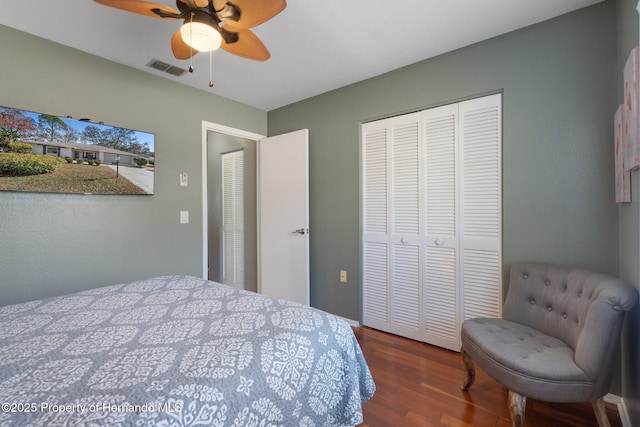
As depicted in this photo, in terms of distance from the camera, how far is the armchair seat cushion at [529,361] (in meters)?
1.32

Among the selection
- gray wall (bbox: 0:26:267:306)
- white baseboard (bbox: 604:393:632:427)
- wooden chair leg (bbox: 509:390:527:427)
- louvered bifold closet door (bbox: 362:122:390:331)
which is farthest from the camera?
louvered bifold closet door (bbox: 362:122:390:331)

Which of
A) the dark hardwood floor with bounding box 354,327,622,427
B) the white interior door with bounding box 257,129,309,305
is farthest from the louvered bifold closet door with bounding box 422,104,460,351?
the white interior door with bounding box 257,129,309,305

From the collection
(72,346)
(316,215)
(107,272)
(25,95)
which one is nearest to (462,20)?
(316,215)

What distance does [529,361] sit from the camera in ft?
4.58

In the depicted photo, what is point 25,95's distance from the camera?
199 cm

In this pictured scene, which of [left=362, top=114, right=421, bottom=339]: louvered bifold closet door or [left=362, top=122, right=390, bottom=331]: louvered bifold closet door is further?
[left=362, top=122, right=390, bottom=331]: louvered bifold closet door

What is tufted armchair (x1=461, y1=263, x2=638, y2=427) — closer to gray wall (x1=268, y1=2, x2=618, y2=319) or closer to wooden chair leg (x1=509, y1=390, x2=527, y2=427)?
wooden chair leg (x1=509, y1=390, x2=527, y2=427)

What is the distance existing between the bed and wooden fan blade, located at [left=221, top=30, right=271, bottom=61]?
1.40 m

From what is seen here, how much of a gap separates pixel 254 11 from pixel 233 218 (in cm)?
305

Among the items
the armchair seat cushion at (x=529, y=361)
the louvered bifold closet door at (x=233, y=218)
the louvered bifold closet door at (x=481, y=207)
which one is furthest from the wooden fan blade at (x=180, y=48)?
the armchair seat cushion at (x=529, y=361)

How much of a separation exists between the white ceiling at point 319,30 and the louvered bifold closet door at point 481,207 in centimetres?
54

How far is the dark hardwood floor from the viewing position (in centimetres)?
160

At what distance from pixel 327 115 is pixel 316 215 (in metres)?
1.09

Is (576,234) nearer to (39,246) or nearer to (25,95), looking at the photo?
(39,246)
